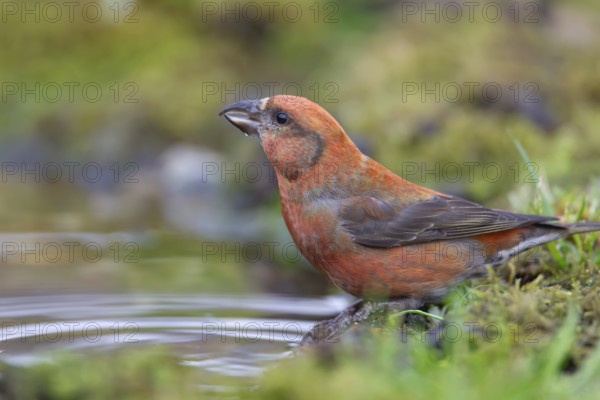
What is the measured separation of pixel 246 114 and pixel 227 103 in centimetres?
499

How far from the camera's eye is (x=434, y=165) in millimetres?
8000

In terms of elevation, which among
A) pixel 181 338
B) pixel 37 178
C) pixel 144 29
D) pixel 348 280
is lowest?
pixel 181 338

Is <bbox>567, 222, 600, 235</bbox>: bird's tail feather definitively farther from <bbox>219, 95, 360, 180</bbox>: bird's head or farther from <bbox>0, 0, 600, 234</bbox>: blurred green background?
<bbox>0, 0, 600, 234</bbox>: blurred green background

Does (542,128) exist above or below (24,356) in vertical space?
above

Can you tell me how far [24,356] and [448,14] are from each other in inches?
336

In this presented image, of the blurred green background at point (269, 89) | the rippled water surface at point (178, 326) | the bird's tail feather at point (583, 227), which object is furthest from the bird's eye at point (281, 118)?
the blurred green background at point (269, 89)

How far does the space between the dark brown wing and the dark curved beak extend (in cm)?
71

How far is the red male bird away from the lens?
195 inches

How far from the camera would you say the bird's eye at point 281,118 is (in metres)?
5.25

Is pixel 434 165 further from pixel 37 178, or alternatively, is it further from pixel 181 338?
pixel 37 178

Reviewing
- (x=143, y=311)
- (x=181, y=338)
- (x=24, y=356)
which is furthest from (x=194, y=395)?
(x=143, y=311)

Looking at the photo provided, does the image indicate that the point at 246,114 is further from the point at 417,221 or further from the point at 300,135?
the point at 417,221

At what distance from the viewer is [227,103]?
10.3 metres

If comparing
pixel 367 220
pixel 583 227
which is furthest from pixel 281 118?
pixel 583 227
